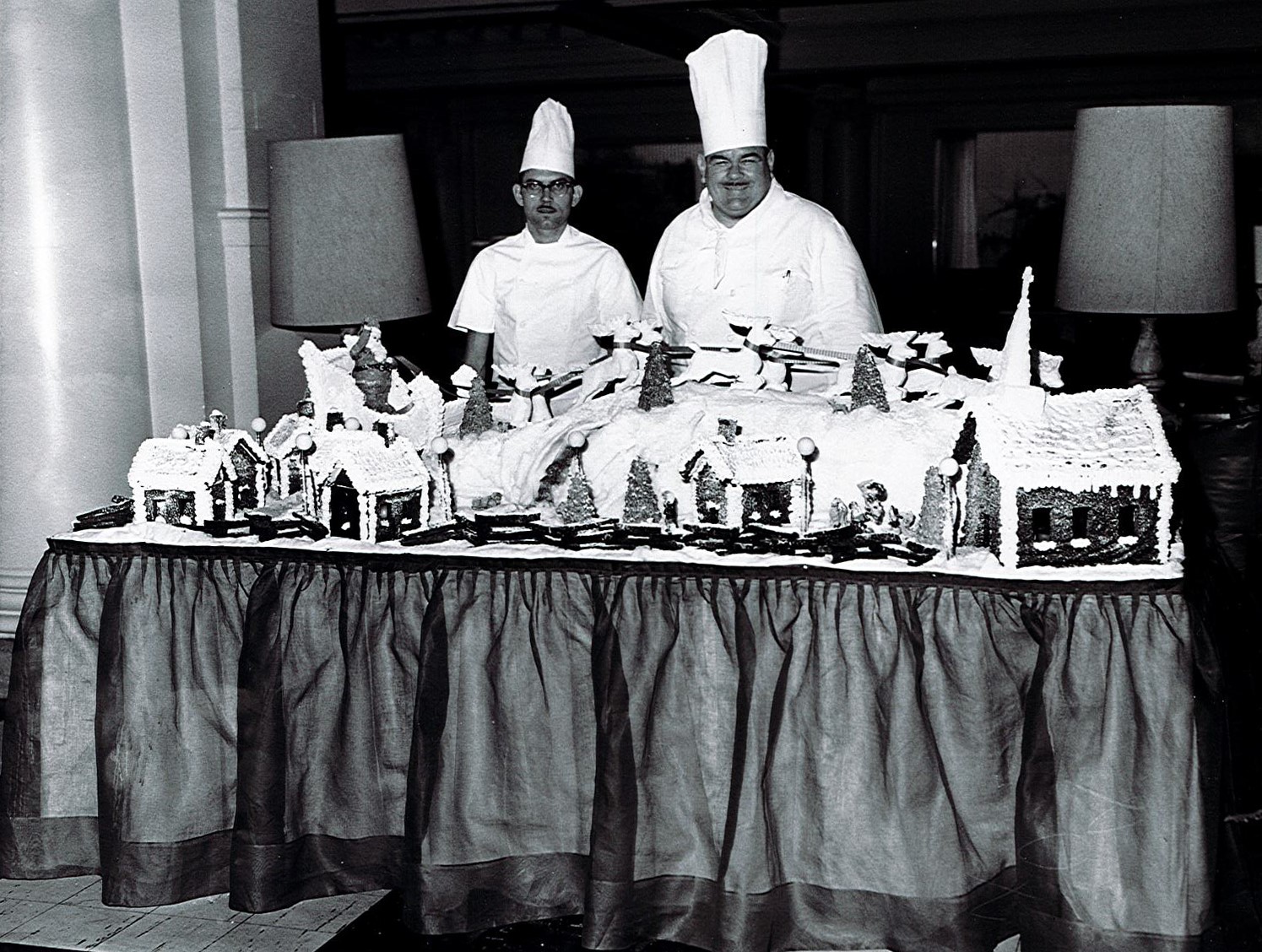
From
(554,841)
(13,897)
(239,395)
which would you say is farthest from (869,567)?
(239,395)

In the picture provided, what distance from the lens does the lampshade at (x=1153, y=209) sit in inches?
128

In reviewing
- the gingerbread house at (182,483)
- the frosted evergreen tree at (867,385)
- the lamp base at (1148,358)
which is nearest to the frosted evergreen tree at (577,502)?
the frosted evergreen tree at (867,385)

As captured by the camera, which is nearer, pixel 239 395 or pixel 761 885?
pixel 761 885

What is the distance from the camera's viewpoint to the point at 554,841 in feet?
8.16

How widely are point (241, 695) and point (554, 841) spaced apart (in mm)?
590

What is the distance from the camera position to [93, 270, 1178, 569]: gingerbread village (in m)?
2.26

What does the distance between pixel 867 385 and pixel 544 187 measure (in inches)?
54.7

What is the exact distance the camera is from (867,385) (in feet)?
8.77

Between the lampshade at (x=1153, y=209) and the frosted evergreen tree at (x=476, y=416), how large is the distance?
143 cm

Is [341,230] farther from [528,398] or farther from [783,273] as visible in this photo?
[783,273]

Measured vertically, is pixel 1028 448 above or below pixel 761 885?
above

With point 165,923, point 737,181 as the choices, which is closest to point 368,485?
point 165,923

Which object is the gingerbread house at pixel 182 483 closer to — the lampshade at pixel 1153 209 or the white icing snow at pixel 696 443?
the white icing snow at pixel 696 443

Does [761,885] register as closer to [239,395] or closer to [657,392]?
[657,392]
